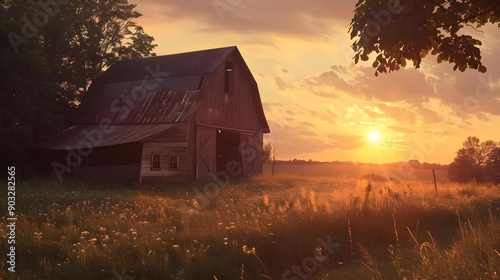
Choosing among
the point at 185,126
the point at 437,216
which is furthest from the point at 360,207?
the point at 185,126

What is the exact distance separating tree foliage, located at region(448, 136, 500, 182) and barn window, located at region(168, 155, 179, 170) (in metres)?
33.7

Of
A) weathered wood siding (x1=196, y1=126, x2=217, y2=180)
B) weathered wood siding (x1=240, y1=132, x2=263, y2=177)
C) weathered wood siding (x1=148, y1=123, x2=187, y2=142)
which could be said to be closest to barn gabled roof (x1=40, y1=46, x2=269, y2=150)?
weathered wood siding (x1=148, y1=123, x2=187, y2=142)

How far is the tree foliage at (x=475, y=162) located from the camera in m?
49.4

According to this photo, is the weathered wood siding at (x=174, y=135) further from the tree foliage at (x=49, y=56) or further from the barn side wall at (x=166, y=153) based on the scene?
the tree foliage at (x=49, y=56)

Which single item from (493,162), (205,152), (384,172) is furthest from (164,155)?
(493,162)

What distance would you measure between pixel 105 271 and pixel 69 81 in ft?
94.6

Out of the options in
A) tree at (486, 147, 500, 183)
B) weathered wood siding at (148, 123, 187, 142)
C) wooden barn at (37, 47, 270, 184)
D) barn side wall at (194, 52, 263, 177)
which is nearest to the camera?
weathered wood siding at (148, 123, 187, 142)

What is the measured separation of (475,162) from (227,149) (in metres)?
33.9

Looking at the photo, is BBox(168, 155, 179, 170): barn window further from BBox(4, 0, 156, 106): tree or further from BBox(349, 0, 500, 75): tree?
BBox(349, 0, 500, 75): tree

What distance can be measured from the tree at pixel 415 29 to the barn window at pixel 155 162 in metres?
18.6

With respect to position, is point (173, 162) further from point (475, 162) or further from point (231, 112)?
point (475, 162)

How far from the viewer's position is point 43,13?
31.3m

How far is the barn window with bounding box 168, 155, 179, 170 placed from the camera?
26.0 metres

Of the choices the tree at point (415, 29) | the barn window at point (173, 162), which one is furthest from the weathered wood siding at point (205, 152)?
the tree at point (415, 29)
